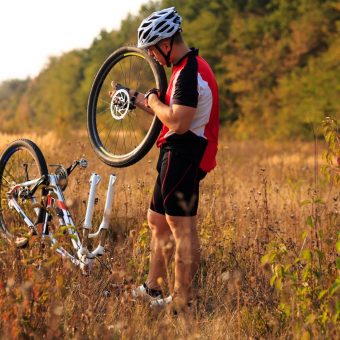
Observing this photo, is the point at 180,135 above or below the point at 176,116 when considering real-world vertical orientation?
below

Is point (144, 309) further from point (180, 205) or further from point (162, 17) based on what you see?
point (162, 17)

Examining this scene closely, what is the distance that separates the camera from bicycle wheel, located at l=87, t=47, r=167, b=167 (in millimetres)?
5031

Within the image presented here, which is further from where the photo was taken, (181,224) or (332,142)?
(181,224)

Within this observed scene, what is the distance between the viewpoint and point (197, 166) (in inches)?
185

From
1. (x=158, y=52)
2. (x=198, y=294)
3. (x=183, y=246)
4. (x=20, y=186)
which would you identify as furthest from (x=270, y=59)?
(x=183, y=246)

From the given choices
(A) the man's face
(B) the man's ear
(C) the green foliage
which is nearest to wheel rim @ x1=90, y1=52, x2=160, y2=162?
(A) the man's face

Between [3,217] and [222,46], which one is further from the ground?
[222,46]

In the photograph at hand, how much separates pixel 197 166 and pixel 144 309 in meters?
0.98

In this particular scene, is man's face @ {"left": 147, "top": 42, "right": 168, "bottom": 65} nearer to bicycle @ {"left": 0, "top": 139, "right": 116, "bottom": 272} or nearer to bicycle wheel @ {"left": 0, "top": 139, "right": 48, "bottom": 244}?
bicycle @ {"left": 0, "top": 139, "right": 116, "bottom": 272}

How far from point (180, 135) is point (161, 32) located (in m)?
0.68

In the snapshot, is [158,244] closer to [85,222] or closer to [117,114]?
[85,222]

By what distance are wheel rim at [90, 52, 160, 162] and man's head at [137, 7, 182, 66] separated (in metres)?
0.41

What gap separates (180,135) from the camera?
462cm

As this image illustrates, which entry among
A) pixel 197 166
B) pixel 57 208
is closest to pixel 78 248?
pixel 57 208
